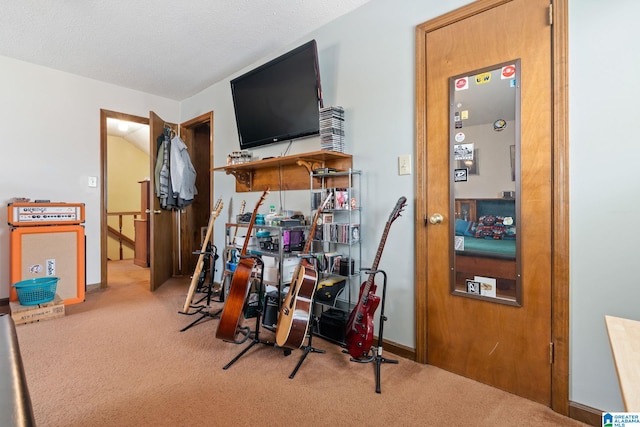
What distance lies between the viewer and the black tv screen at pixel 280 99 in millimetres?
2484

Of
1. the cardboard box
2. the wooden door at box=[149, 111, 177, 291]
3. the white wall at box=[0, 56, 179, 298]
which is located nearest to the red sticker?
the wooden door at box=[149, 111, 177, 291]

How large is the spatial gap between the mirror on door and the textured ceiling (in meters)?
1.10

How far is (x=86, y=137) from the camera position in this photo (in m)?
3.65

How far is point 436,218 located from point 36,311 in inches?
125

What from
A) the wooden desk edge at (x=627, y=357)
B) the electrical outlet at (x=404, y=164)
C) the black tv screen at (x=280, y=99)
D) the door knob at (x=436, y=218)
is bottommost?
the wooden desk edge at (x=627, y=357)

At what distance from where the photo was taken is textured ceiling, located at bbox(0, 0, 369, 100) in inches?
91.4

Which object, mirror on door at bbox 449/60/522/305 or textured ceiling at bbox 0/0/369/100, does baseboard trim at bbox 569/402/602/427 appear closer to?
mirror on door at bbox 449/60/522/305

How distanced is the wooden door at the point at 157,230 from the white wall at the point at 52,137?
2.02 feet

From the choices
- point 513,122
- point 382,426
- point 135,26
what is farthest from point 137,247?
point 513,122

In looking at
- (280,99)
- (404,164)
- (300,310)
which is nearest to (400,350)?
(300,310)

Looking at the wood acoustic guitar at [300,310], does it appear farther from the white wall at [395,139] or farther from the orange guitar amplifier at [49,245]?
the orange guitar amplifier at [49,245]

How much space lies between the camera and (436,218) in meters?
1.93

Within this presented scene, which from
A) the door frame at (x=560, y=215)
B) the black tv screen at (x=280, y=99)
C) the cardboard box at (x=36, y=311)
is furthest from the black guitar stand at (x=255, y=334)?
the cardboard box at (x=36, y=311)

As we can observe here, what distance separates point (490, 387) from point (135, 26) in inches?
137
